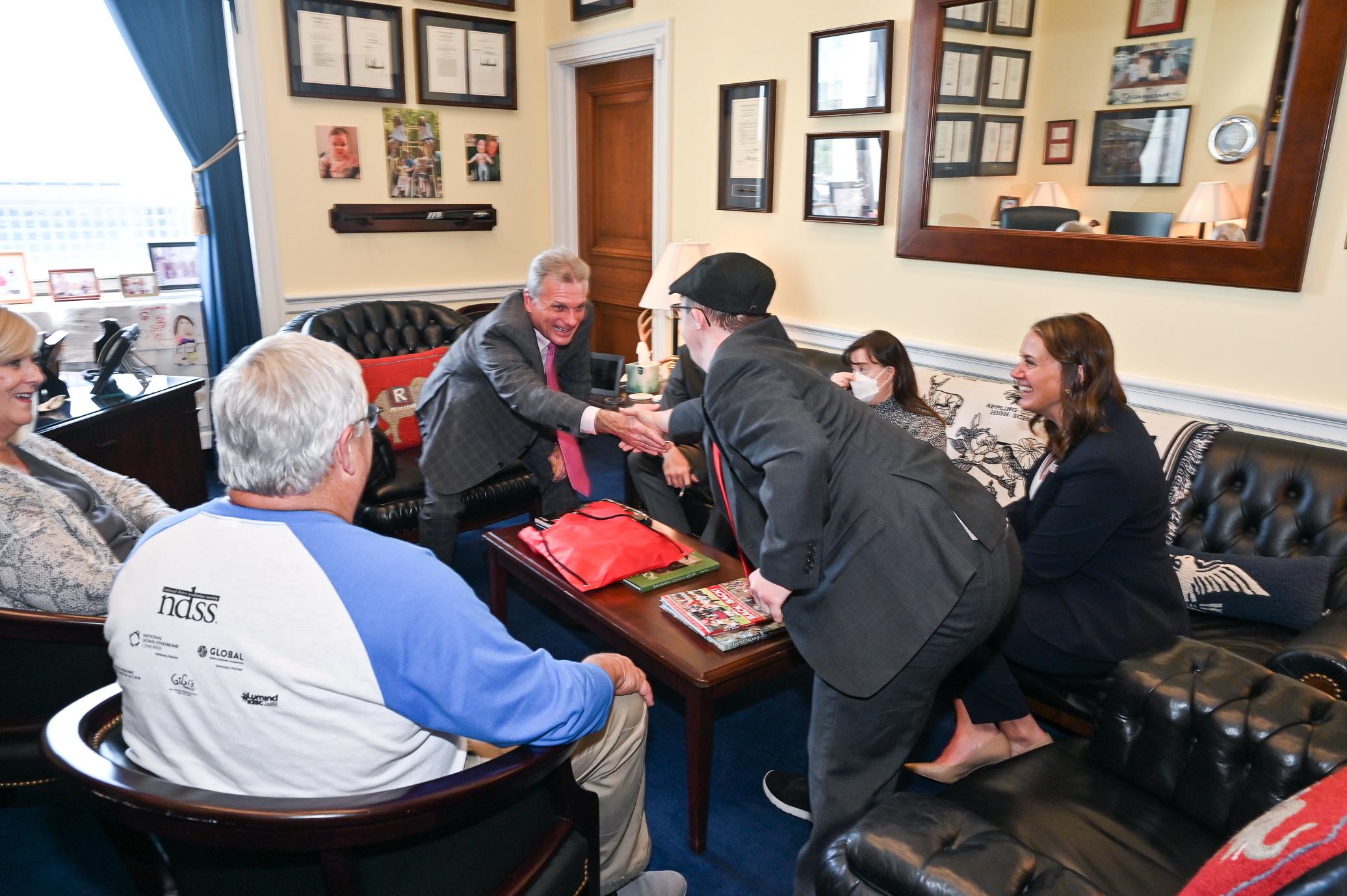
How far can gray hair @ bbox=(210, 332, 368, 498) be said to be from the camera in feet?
4.10

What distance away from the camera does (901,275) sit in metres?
3.82

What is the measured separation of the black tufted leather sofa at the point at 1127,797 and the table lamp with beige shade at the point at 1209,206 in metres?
1.64

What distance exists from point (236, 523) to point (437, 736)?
1.42 ft

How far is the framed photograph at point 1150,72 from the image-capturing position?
281 cm

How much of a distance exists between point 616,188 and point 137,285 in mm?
2765

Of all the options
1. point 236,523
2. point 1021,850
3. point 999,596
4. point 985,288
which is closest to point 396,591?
point 236,523

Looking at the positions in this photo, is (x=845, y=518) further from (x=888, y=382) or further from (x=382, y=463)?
(x=382, y=463)

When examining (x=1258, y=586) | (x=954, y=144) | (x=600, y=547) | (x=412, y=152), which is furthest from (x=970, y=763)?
(x=412, y=152)

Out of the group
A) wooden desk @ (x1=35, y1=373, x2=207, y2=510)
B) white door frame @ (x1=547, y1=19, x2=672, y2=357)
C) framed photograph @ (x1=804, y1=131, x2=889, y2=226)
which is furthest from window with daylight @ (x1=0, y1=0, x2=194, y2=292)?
framed photograph @ (x1=804, y1=131, x2=889, y2=226)

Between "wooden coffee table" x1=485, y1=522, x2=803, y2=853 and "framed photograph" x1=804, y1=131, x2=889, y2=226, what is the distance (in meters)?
2.00

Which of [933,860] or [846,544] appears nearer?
[933,860]

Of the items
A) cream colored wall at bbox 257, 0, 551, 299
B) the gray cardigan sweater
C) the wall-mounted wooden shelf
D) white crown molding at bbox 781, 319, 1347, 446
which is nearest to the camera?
the gray cardigan sweater

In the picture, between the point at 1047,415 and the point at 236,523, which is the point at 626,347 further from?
the point at 236,523

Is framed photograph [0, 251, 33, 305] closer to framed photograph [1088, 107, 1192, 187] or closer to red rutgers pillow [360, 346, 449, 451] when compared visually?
red rutgers pillow [360, 346, 449, 451]
